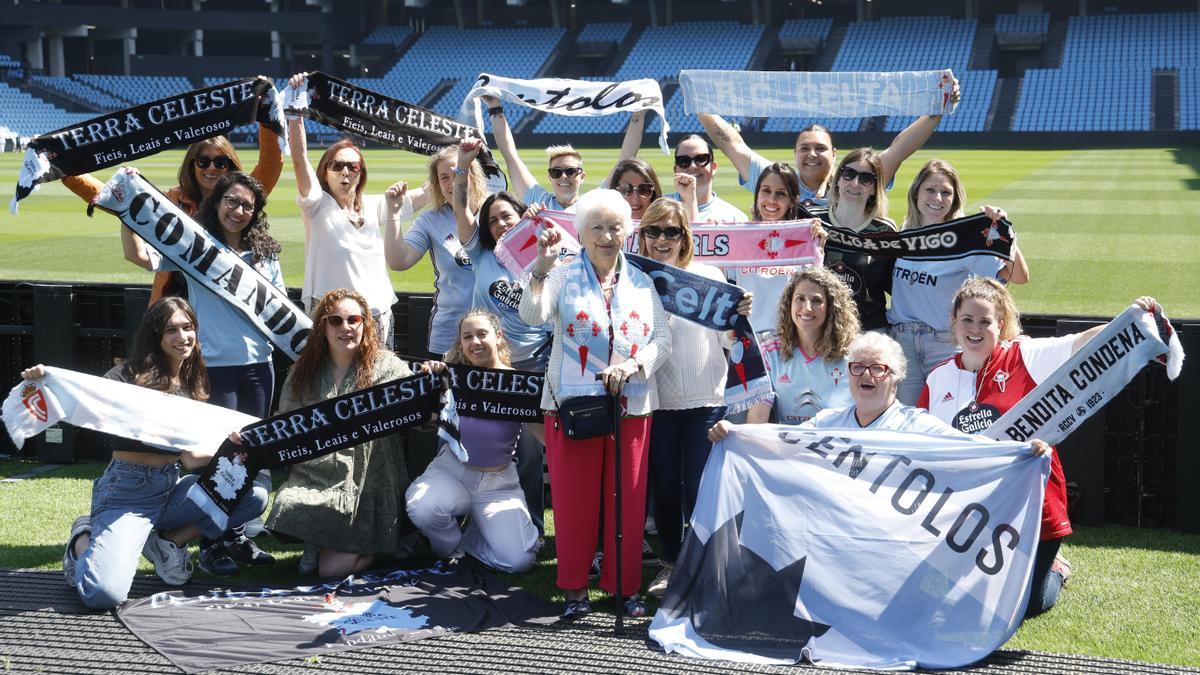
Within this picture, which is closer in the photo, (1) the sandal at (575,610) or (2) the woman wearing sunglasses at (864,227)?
(1) the sandal at (575,610)

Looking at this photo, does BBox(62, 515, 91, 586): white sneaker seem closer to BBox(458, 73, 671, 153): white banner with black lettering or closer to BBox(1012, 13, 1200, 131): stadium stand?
BBox(458, 73, 671, 153): white banner with black lettering

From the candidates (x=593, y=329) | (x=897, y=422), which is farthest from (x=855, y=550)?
(x=593, y=329)

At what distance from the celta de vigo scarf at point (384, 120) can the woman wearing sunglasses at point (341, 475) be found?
1.51 meters

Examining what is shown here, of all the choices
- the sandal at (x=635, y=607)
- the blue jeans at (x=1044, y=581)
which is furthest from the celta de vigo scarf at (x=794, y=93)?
the sandal at (x=635, y=607)

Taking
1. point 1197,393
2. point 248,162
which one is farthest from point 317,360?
point 248,162

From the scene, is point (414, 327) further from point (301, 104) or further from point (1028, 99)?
point (1028, 99)

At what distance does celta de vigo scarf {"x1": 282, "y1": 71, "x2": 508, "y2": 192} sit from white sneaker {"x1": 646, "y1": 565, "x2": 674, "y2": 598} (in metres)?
2.52

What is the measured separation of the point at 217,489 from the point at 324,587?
667 millimetres

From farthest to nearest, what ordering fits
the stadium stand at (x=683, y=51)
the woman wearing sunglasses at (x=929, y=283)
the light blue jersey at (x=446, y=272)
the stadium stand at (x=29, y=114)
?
the stadium stand at (x=683, y=51), the stadium stand at (x=29, y=114), the light blue jersey at (x=446, y=272), the woman wearing sunglasses at (x=929, y=283)

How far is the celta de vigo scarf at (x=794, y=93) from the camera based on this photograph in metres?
7.40

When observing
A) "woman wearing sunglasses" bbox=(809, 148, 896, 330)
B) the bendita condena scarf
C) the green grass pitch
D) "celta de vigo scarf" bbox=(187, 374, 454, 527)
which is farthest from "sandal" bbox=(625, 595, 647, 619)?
the green grass pitch

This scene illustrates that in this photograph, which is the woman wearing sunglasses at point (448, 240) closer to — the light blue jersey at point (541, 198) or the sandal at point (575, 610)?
the light blue jersey at point (541, 198)

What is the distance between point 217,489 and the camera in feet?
18.4

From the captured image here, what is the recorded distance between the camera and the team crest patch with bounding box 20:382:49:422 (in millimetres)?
5551
